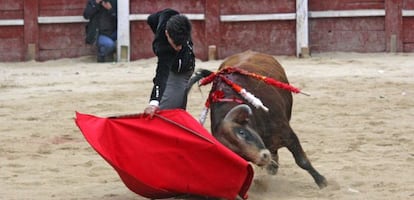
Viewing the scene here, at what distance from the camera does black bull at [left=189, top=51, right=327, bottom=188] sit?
4.84 meters

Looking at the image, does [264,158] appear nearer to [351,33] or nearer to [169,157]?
[169,157]

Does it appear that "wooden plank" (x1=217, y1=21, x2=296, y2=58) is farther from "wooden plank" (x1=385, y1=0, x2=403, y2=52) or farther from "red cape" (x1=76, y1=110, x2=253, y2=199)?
"red cape" (x1=76, y1=110, x2=253, y2=199)

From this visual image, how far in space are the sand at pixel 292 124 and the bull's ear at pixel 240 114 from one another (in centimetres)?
51

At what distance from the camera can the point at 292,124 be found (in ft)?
26.0

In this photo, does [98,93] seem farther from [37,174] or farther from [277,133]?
[277,133]

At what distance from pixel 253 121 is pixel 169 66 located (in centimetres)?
61

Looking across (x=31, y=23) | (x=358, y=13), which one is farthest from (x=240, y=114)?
(x=31, y=23)

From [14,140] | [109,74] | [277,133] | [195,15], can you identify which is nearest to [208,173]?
[277,133]

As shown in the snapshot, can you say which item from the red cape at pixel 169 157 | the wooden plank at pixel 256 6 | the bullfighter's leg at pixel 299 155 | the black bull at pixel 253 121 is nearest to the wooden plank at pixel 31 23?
the wooden plank at pixel 256 6

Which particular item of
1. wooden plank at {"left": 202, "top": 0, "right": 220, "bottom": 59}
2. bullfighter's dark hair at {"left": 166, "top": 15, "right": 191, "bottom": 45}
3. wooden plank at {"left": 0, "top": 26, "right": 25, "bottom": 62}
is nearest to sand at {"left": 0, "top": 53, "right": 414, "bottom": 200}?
wooden plank at {"left": 0, "top": 26, "right": 25, "bottom": 62}

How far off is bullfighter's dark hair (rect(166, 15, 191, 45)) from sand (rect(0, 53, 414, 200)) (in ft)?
3.03

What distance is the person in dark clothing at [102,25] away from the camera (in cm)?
1334

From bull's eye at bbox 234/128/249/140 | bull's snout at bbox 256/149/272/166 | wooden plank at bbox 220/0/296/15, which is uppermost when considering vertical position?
wooden plank at bbox 220/0/296/15

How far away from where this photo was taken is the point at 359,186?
532cm
